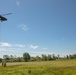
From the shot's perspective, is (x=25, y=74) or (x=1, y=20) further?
(x=1, y=20)

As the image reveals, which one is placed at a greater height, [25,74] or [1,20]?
[1,20]

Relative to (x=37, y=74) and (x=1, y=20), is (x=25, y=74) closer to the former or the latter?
(x=37, y=74)

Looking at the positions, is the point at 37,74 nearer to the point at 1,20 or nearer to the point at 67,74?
the point at 67,74

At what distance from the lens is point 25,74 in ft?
118

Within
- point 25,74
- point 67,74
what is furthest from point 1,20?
point 67,74

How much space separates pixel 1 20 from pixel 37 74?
19296mm

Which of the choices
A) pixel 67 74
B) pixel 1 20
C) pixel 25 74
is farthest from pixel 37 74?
pixel 1 20

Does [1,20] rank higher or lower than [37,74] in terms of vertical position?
higher

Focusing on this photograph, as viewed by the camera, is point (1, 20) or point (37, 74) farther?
point (1, 20)

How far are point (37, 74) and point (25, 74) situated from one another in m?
2.67

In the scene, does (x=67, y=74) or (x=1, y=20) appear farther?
(x=1, y=20)

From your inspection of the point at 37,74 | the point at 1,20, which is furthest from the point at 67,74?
the point at 1,20

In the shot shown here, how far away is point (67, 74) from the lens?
35531mm
